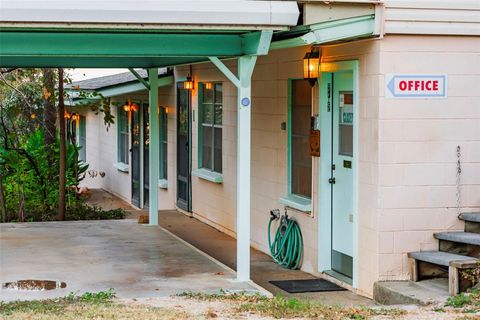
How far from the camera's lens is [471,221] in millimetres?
9383

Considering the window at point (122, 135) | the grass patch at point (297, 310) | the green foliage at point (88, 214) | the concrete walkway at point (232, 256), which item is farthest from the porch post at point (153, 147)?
the window at point (122, 135)

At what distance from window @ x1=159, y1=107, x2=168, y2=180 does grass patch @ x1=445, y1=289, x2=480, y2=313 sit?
1081cm

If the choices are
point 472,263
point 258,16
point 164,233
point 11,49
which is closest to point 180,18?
point 258,16

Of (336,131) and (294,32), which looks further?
(336,131)

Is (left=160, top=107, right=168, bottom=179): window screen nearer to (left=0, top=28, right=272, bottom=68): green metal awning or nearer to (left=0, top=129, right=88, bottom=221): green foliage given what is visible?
(left=0, top=129, right=88, bottom=221): green foliage

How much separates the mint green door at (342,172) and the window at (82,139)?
17.0 meters

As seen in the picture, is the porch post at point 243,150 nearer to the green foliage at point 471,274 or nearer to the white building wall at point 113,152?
the green foliage at point 471,274

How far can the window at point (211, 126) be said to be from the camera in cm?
1505

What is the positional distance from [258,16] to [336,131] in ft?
6.91

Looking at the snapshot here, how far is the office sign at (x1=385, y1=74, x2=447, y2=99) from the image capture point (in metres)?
9.26

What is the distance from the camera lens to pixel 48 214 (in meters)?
16.1

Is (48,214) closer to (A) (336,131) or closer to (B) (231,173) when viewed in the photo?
(B) (231,173)

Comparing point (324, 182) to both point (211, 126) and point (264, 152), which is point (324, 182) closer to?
point (264, 152)

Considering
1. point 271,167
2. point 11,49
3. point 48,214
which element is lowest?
point 48,214
